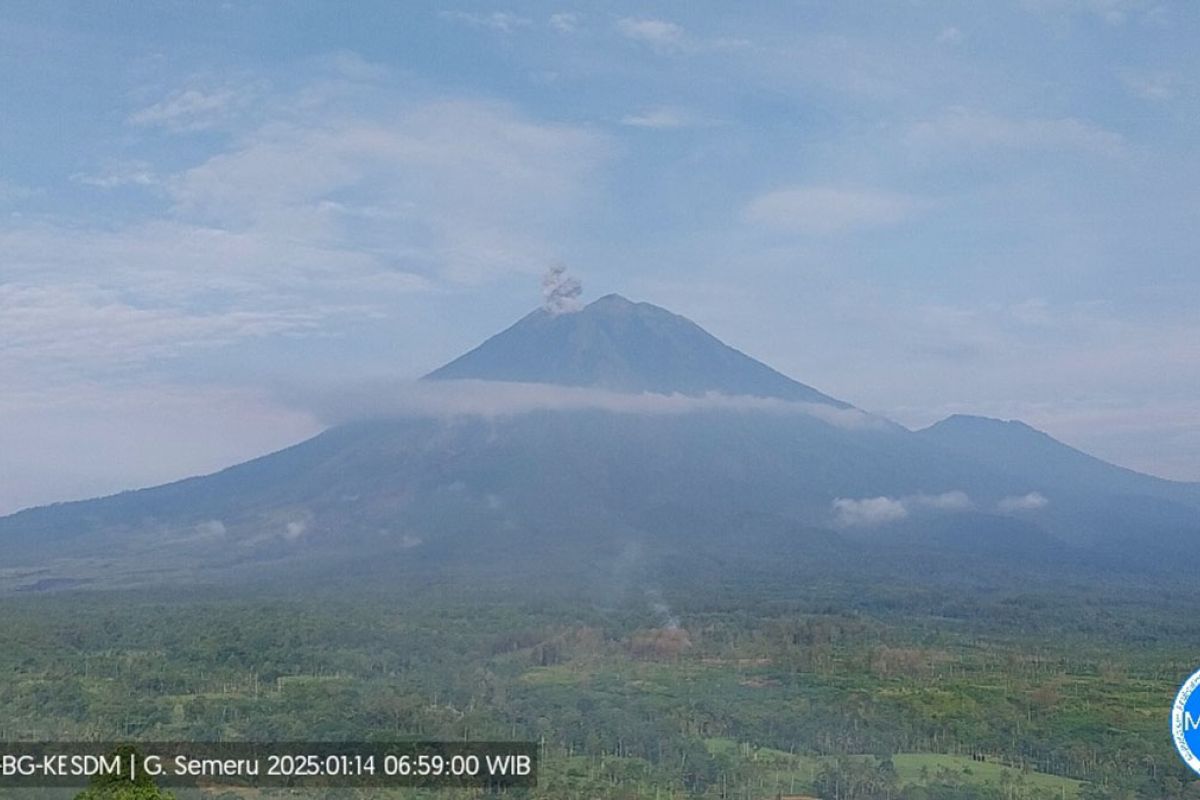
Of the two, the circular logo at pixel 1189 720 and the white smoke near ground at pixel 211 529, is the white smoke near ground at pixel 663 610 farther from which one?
the white smoke near ground at pixel 211 529

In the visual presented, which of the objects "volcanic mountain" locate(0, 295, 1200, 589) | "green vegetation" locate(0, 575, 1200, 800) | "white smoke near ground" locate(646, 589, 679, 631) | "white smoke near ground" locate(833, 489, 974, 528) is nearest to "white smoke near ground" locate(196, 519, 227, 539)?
"volcanic mountain" locate(0, 295, 1200, 589)

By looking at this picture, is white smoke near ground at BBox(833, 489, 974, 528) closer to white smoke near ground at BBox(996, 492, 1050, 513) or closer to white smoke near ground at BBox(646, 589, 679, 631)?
white smoke near ground at BBox(996, 492, 1050, 513)

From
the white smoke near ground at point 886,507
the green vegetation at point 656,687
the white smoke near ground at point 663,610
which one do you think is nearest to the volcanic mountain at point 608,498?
the white smoke near ground at point 886,507

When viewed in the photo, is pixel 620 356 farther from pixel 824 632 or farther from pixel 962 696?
pixel 962 696

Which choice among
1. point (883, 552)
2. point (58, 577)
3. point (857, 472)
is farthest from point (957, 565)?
point (58, 577)

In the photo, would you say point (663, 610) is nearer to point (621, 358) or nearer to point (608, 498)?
point (608, 498)
